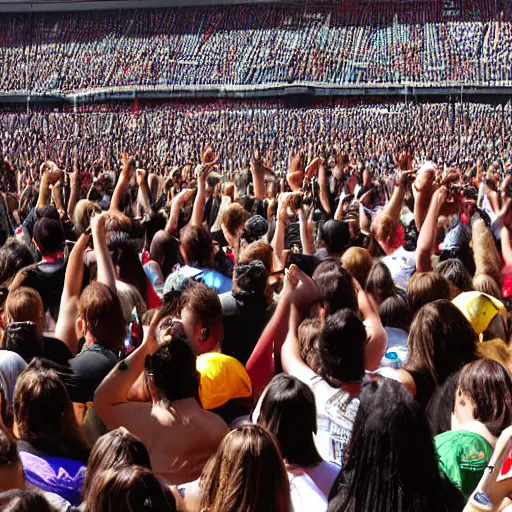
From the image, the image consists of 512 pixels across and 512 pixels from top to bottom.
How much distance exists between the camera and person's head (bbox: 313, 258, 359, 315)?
5434mm

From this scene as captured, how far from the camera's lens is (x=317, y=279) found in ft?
18.4

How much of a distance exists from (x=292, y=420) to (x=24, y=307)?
6.11ft

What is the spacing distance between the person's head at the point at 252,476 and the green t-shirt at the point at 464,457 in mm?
675

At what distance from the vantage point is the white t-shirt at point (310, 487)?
3.89 meters

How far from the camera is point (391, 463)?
3357 millimetres

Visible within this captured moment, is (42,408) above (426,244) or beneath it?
beneath

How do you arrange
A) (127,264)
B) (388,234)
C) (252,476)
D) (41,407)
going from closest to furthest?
(252,476)
(41,407)
(127,264)
(388,234)

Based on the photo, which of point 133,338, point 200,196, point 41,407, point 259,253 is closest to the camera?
point 41,407

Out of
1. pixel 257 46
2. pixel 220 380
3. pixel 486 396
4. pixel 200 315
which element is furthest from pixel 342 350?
pixel 257 46

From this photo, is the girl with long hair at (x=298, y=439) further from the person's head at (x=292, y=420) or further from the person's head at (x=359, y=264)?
the person's head at (x=359, y=264)

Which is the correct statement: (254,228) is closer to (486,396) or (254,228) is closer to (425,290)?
(425,290)

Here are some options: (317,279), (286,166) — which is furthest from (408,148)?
(317,279)

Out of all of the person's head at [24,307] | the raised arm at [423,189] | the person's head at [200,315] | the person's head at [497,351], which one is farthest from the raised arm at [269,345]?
the raised arm at [423,189]

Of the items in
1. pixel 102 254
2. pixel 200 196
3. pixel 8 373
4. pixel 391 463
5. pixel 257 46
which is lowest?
pixel 8 373
